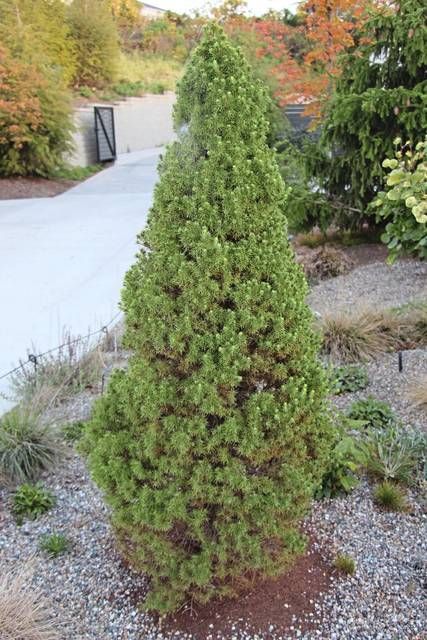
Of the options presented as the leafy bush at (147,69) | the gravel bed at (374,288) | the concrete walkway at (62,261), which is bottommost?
the concrete walkway at (62,261)

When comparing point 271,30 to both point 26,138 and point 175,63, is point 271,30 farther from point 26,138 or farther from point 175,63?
point 175,63

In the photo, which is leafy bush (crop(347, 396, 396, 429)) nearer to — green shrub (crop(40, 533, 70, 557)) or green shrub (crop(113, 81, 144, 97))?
green shrub (crop(40, 533, 70, 557))

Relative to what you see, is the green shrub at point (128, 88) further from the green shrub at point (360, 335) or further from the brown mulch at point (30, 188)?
the green shrub at point (360, 335)

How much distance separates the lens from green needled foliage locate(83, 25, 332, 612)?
1698mm

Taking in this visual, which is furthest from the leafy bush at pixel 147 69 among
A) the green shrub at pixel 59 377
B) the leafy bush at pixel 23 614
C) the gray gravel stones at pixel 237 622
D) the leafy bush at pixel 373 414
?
the leafy bush at pixel 23 614

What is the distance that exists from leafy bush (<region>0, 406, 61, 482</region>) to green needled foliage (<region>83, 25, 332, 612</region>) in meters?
1.20

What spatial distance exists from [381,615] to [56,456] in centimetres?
176

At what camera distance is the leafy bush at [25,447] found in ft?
9.55

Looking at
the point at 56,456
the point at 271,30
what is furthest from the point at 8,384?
the point at 271,30

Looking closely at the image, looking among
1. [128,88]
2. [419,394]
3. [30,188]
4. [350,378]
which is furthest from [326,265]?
[128,88]

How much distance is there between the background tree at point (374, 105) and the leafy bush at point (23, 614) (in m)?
5.28

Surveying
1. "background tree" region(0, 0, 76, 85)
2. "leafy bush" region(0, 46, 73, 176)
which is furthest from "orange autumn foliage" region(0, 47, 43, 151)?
"background tree" region(0, 0, 76, 85)

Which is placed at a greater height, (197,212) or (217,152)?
(217,152)

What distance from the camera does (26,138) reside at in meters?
12.7
